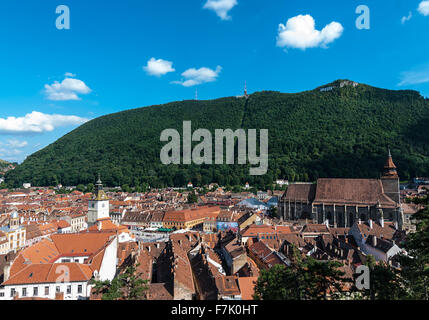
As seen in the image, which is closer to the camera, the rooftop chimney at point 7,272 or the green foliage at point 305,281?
the green foliage at point 305,281

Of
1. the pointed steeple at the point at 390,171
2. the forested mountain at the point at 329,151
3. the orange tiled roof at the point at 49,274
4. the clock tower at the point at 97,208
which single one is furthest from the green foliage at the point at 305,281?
the forested mountain at the point at 329,151

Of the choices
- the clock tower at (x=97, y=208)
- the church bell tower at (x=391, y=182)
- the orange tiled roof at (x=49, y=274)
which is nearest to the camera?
the orange tiled roof at (x=49, y=274)

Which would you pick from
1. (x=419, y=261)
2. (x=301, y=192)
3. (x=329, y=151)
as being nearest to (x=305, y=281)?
(x=419, y=261)

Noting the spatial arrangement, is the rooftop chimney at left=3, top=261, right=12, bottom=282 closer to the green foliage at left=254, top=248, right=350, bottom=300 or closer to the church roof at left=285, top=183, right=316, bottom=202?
the green foliage at left=254, top=248, right=350, bottom=300

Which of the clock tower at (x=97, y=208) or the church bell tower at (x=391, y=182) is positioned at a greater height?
the church bell tower at (x=391, y=182)

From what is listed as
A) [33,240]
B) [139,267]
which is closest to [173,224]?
[33,240]

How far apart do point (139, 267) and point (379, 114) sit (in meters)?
187

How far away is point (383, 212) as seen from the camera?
50.9 metres

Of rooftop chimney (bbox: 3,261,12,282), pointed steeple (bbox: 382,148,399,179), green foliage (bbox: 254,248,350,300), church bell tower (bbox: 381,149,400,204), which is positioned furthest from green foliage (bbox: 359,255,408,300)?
pointed steeple (bbox: 382,148,399,179)

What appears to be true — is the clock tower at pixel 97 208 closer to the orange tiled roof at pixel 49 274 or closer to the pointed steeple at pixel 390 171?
the orange tiled roof at pixel 49 274

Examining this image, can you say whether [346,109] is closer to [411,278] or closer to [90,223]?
[90,223]

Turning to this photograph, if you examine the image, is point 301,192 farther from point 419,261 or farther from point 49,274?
point 49,274

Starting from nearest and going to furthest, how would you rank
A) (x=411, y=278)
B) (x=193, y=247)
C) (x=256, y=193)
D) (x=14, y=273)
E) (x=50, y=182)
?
(x=411, y=278) → (x=14, y=273) → (x=193, y=247) → (x=256, y=193) → (x=50, y=182)
